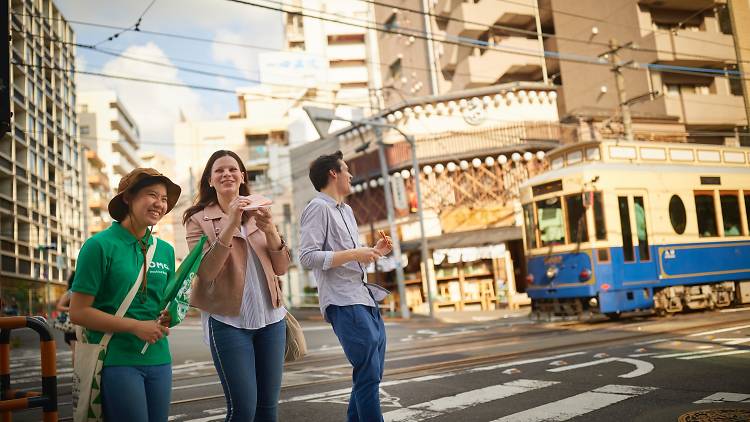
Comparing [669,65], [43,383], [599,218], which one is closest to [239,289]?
[43,383]

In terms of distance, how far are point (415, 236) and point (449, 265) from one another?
182 cm

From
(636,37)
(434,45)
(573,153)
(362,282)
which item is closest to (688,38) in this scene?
(636,37)

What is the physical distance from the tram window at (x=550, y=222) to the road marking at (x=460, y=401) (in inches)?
299

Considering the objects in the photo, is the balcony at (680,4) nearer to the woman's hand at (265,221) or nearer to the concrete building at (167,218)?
the woman's hand at (265,221)

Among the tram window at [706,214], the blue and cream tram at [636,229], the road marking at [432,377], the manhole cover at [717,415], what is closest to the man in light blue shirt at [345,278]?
the manhole cover at [717,415]

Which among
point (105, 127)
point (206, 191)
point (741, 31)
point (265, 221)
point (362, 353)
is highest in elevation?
point (105, 127)

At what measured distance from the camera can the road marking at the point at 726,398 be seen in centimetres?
511

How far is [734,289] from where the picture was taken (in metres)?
15.0

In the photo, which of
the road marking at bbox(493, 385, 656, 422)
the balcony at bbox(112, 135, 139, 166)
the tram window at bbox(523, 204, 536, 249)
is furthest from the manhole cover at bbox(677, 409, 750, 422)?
the balcony at bbox(112, 135, 139, 166)

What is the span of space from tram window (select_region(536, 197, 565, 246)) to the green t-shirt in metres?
11.8

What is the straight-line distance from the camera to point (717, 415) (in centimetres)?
461

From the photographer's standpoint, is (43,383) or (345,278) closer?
(43,383)

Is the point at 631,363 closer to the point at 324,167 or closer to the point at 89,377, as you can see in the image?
the point at 324,167

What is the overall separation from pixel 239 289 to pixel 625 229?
11.7 m
